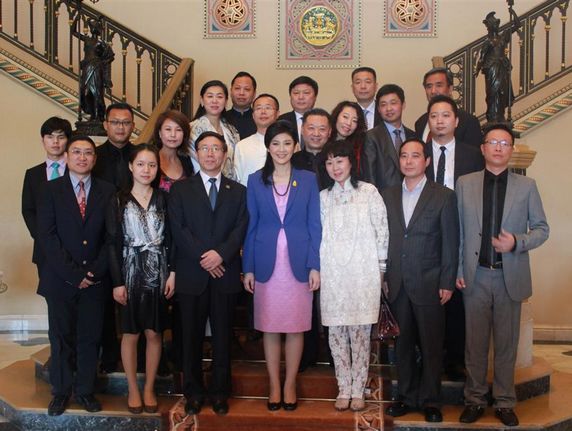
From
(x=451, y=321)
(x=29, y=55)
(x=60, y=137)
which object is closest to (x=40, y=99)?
(x=29, y=55)

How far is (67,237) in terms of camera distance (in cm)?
405

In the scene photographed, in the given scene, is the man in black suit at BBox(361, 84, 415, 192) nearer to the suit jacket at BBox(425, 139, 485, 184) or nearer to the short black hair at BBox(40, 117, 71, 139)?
the suit jacket at BBox(425, 139, 485, 184)

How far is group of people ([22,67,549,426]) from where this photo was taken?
3.96 m

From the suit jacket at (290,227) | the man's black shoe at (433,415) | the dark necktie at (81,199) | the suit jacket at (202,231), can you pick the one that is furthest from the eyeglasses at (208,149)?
the man's black shoe at (433,415)

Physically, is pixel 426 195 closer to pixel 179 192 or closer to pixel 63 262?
pixel 179 192

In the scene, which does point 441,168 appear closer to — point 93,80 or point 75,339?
point 75,339

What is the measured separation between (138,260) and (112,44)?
4546 millimetres

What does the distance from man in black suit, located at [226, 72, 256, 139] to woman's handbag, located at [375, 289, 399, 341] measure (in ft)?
5.83

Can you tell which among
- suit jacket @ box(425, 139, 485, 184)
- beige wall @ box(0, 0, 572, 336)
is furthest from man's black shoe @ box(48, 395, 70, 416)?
beige wall @ box(0, 0, 572, 336)

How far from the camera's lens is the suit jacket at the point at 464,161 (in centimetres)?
430

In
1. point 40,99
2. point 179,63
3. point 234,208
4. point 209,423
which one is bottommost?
point 209,423

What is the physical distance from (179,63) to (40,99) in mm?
1505

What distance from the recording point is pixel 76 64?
8.21 meters

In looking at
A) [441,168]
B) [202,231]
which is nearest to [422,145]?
[441,168]
